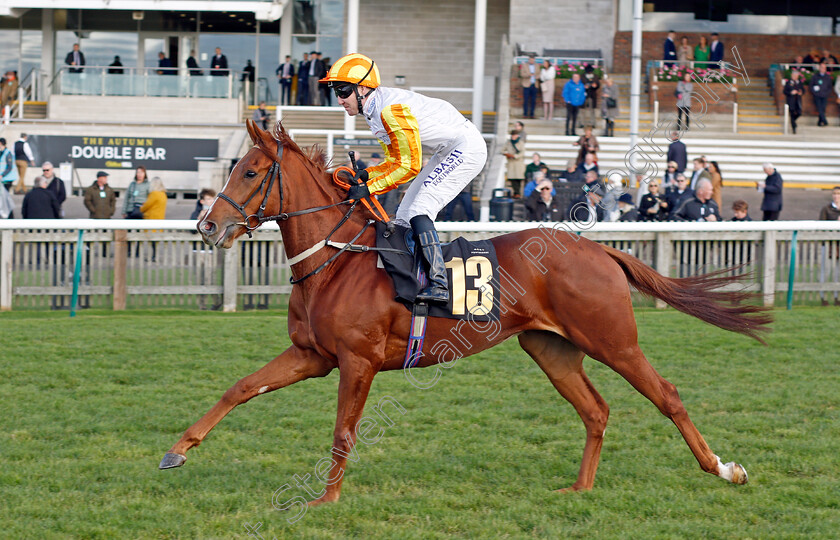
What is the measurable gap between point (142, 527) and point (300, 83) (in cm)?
1866

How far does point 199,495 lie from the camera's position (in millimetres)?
4430

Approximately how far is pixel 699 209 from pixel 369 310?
7.48 metres

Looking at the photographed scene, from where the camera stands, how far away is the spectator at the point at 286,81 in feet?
72.4

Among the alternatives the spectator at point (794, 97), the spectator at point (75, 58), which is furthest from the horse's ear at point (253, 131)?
the spectator at point (75, 58)

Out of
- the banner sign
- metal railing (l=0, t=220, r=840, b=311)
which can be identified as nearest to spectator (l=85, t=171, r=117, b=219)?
metal railing (l=0, t=220, r=840, b=311)

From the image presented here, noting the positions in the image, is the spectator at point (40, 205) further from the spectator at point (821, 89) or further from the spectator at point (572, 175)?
the spectator at point (821, 89)

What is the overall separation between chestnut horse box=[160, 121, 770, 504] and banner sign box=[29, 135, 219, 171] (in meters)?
15.8

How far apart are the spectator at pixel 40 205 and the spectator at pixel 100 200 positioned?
1274 millimetres

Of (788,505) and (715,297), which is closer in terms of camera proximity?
(788,505)

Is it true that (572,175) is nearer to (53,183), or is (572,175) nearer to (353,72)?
(53,183)

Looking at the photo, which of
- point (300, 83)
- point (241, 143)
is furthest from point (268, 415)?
point (300, 83)

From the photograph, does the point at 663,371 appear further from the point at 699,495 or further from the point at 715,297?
the point at 699,495

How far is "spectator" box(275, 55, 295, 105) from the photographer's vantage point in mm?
22062

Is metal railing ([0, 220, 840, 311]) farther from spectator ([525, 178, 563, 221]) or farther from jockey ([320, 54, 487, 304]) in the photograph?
jockey ([320, 54, 487, 304])
